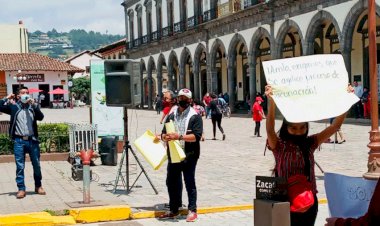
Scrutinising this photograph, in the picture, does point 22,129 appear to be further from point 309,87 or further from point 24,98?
point 309,87

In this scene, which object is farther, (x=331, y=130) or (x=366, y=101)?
(x=366, y=101)

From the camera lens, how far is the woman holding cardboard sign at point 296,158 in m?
4.61

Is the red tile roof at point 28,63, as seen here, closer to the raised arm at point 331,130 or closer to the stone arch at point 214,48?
the stone arch at point 214,48

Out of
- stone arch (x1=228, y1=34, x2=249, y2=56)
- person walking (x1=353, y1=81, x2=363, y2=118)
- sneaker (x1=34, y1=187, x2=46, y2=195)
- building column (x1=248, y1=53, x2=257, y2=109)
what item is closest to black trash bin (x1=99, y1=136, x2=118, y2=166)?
sneaker (x1=34, y1=187, x2=46, y2=195)

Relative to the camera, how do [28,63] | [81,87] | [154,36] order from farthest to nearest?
[81,87], [28,63], [154,36]

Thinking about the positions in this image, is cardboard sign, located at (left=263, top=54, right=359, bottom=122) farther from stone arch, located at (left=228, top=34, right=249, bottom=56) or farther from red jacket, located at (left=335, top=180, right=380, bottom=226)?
stone arch, located at (left=228, top=34, right=249, bottom=56)

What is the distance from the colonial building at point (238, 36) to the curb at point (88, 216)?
→ 16722 mm

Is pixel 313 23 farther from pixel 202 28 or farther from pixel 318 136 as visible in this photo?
pixel 318 136

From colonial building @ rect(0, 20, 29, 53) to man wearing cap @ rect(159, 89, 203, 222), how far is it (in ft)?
195

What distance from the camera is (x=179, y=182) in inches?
328

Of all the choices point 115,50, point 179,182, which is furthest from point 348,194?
point 115,50

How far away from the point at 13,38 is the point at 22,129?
60.6m

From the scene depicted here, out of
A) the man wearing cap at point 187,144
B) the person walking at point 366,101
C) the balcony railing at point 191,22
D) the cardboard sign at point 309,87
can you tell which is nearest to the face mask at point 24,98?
the man wearing cap at point 187,144

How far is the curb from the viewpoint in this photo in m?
8.11
